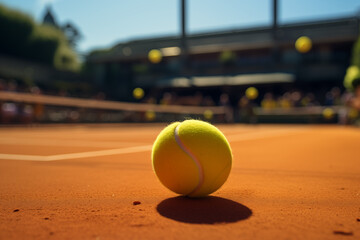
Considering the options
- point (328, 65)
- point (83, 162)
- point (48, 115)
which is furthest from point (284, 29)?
point (83, 162)

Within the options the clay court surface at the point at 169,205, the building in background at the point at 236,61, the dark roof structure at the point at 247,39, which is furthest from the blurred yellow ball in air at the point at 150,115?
the clay court surface at the point at 169,205

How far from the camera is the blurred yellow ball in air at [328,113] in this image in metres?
19.2

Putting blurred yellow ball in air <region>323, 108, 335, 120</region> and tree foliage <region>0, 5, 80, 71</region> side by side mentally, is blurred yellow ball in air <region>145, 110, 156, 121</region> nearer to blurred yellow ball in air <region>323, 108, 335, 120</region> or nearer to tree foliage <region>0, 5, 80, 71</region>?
blurred yellow ball in air <region>323, 108, 335, 120</region>

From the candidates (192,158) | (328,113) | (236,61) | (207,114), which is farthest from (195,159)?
(236,61)

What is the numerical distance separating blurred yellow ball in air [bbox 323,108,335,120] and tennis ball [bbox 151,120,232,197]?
18.7m

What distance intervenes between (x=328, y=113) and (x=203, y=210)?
1910 centimetres

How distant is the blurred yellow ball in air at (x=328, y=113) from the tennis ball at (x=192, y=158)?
18.7m

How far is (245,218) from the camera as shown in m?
1.95

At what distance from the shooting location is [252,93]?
28.8 meters

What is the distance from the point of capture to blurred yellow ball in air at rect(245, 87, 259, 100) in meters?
28.9

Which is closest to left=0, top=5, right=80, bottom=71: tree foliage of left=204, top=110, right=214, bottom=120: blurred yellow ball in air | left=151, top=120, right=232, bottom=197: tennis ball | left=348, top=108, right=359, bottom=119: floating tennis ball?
left=204, top=110, right=214, bottom=120: blurred yellow ball in air

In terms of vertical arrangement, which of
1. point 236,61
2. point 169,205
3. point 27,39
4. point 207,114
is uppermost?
point 27,39

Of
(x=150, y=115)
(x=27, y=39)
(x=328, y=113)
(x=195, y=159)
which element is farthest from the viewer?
(x=27, y=39)

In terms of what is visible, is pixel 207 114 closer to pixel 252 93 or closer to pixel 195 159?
pixel 252 93
